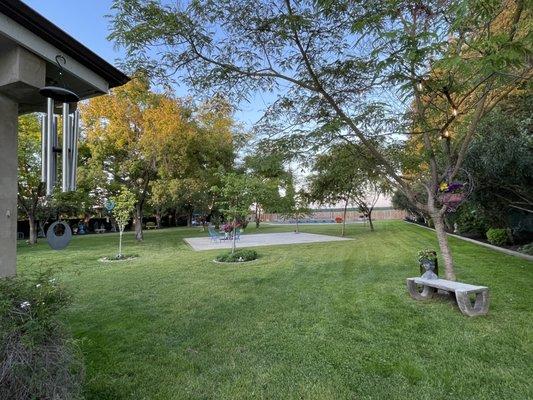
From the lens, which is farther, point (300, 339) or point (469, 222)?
point (469, 222)

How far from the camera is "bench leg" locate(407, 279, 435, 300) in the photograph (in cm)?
534

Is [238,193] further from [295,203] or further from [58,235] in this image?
[295,203]

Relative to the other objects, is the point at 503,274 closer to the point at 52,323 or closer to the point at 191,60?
the point at 191,60

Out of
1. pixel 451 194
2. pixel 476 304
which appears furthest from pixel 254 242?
pixel 476 304

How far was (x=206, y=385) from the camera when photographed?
2.91 metres

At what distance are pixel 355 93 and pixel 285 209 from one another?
1925cm

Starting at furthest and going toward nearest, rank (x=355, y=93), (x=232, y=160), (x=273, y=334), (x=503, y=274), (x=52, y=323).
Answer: (x=232, y=160) < (x=503, y=274) < (x=355, y=93) < (x=273, y=334) < (x=52, y=323)

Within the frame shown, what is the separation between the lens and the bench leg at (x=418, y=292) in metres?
5.34

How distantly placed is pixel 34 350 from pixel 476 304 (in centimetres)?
487

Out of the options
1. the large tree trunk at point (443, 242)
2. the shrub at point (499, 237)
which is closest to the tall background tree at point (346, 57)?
the large tree trunk at point (443, 242)

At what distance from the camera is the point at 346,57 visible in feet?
15.1

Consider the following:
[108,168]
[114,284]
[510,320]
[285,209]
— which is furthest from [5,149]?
[285,209]

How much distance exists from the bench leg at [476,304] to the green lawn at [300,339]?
113 mm

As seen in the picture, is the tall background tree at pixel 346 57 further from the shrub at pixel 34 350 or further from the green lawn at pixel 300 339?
the shrub at pixel 34 350
